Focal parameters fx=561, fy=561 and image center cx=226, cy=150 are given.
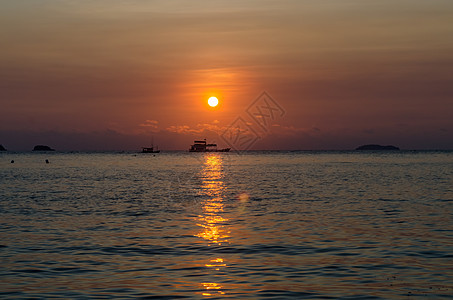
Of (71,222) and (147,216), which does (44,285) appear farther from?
(147,216)

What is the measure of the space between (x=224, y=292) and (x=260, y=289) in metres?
1.20

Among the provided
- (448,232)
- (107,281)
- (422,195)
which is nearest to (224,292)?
(107,281)

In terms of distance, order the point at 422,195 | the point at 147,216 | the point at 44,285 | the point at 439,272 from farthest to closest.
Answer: the point at 422,195, the point at 147,216, the point at 439,272, the point at 44,285

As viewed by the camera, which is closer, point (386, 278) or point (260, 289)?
point (260, 289)

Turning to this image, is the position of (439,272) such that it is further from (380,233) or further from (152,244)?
(152,244)

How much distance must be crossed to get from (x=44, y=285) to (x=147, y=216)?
19.2 meters

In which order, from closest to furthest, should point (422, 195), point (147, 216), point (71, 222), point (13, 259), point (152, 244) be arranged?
point (13, 259), point (152, 244), point (71, 222), point (147, 216), point (422, 195)

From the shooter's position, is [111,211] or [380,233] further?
[111,211]

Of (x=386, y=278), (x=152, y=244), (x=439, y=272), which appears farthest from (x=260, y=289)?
(x=152, y=244)

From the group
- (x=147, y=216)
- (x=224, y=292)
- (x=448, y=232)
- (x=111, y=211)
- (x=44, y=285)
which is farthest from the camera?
(x=111, y=211)

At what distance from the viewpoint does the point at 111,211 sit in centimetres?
4119

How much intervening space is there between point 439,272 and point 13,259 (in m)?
16.6

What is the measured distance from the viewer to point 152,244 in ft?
86.9

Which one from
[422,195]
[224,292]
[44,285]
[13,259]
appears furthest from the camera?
[422,195]
